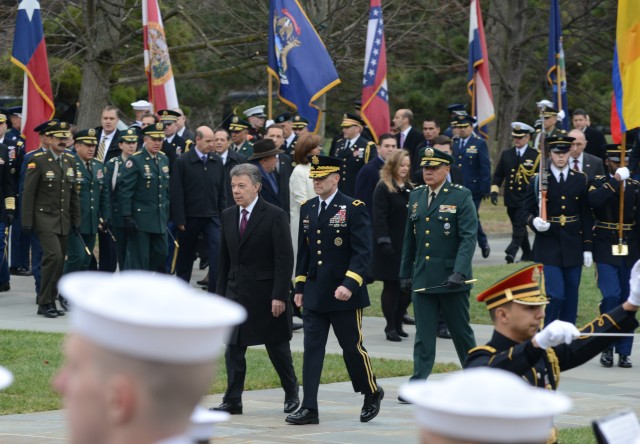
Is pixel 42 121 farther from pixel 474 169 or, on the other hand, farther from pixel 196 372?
pixel 196 372

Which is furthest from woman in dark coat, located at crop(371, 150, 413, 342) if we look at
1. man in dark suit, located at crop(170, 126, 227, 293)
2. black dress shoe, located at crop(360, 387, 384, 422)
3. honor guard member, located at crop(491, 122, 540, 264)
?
honor guard member, located at crop(491, 122, 540, 264)

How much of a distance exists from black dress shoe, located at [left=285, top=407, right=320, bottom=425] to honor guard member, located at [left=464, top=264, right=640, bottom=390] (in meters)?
3.39

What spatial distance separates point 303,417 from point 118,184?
7040mm

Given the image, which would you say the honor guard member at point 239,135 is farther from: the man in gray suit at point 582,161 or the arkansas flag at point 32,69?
the man in gray suit at point 582,161

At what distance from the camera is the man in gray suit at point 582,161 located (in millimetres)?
17438

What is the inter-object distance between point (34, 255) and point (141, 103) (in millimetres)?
3888

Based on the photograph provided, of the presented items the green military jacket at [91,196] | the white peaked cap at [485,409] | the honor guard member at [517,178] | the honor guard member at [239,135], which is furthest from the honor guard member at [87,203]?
the white peaked cap at [485,409]

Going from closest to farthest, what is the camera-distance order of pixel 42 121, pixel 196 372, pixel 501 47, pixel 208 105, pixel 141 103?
1. pixel 196 372
2. pixel 42 121
3. pixel 141 103
4. pixel 501 47
5. pixel 208 105

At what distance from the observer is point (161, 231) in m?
15.7

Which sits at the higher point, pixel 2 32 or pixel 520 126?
pixel 2 32

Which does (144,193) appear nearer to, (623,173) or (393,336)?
(393,336)

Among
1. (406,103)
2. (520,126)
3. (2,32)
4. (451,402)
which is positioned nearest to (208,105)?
(406,103)

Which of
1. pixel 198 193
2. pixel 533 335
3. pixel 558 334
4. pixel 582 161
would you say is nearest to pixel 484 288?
pixel 582 161

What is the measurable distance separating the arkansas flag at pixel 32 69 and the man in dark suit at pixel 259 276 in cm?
728
